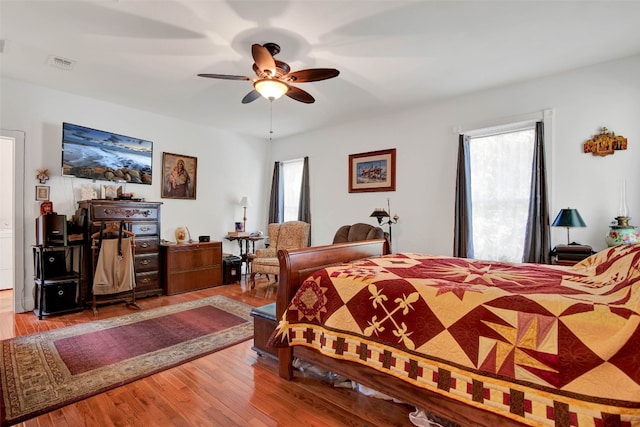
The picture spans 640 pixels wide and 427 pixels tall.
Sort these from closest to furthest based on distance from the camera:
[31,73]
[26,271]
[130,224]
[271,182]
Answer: [31,73]
[26,271]
[130,224]
[271,182]

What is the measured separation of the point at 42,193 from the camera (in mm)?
3885

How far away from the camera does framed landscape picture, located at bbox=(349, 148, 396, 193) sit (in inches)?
189

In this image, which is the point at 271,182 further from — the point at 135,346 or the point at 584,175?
the point at 584,175

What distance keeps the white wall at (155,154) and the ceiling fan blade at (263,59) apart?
3.19 meters

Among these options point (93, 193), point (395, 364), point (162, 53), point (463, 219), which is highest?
point (162, 53)

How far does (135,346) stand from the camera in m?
2.79

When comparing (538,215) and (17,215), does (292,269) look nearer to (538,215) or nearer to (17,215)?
(538,215)

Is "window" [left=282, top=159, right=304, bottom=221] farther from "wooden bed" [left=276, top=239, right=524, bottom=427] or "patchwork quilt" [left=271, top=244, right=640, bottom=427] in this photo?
"patchwork quilt" [left=271, top=244, right=640, bottom=427]

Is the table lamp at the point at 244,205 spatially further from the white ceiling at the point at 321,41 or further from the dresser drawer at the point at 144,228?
the white ceiling at the point at 321,41

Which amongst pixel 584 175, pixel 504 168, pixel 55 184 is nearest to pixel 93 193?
pixel 55 184

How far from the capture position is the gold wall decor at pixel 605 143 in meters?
3.11

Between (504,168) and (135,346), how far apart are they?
14.9ft

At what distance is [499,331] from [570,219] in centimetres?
243

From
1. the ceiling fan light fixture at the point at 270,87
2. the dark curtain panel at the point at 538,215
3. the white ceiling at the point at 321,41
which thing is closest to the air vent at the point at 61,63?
the white ceiling at the point at 321,41
